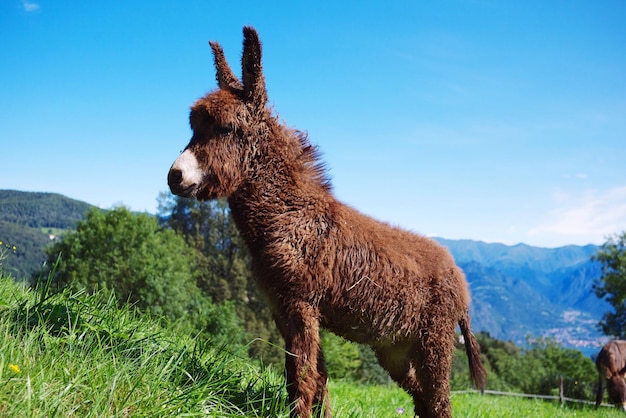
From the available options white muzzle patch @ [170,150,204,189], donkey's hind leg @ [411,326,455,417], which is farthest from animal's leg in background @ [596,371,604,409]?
white muzzle patch @ [170,150,204,189]

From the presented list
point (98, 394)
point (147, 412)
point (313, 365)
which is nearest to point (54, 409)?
point (98, 394)

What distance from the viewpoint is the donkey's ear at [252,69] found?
132 inches

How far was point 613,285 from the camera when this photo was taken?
4509cm

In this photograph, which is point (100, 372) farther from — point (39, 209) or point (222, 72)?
point (39, 209)

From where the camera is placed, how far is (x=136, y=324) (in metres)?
4.18

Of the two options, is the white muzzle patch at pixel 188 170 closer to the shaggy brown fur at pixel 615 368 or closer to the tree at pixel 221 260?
the shaggy brown fur at pixel 615 368

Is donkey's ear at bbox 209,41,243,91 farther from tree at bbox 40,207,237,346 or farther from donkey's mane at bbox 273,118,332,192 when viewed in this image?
tree at bbox 40,207,237,346

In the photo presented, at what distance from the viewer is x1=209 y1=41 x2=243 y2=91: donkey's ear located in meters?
3.67

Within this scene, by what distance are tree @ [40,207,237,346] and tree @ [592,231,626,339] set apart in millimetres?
35876

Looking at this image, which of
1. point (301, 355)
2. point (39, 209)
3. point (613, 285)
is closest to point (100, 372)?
point (301, 355)

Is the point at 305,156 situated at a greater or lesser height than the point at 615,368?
greater

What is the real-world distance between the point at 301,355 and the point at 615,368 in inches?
718

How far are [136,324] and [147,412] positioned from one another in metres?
1.65

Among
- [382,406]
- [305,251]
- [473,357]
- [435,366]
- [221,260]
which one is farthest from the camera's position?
[221,260]
